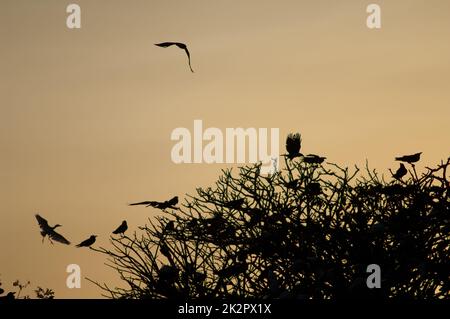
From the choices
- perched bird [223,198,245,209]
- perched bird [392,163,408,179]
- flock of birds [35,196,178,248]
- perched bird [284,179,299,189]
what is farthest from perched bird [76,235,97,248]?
perched bird [392,163,408,179]

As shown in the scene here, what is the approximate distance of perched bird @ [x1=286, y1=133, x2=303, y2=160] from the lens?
37.2 feet

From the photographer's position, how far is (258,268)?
37.9ft

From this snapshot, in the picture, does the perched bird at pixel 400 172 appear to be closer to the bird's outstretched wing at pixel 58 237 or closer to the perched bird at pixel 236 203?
the perched bird at pixel 236 203

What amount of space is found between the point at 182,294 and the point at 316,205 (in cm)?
240

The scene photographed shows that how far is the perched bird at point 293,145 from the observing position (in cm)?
1135

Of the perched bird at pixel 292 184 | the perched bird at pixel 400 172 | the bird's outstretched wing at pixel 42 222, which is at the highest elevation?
the perched bird at pixel 400 172

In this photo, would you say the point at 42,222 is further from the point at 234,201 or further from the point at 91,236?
the point at 234,201

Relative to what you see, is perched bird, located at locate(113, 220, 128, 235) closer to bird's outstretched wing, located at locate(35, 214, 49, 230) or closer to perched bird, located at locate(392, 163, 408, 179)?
bird's outstretched wing, located at locate(35, 214, 49, 230)

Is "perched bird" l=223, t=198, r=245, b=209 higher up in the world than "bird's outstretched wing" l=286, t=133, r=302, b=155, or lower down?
lower down

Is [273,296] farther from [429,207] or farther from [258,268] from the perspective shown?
[429,207]

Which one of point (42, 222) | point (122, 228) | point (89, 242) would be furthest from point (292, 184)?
point (42, 222)

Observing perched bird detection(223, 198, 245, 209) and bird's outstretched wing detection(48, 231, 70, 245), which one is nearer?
perched bird detection(223, 198, 245, 209)

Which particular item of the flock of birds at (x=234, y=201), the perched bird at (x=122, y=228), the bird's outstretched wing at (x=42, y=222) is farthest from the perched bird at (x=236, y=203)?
the bird's outstretched wing at (x=42, y=222)

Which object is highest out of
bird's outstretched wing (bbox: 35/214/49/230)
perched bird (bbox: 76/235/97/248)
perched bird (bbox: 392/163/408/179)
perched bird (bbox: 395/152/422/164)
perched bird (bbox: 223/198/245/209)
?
perched bird (bbox: 395/152/422/164)
